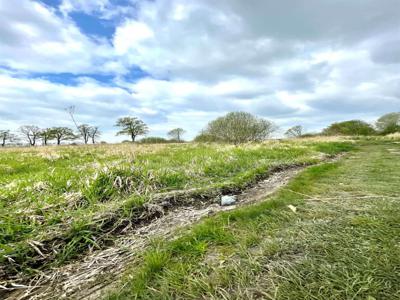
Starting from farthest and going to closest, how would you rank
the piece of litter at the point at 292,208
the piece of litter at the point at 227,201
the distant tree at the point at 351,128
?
the distant tree at the point at 351,128 < the piece of litter at the point at 227,201 < the piece of litter at the point at 292,208

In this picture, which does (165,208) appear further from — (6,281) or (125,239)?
(6,281)

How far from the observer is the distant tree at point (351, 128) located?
56.8 meters

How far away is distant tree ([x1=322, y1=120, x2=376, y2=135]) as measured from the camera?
5684cm

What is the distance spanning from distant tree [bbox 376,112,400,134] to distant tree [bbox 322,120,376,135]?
6.21 ft

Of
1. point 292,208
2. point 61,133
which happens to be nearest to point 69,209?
point 292,208

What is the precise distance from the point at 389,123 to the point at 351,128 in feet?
25.8

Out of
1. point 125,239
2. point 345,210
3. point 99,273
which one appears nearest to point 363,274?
point 345,210

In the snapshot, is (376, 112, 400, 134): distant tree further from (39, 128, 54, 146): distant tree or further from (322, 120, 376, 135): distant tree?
(39, 128, 54, 146): distant tree

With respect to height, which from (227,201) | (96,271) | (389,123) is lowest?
(96,271)

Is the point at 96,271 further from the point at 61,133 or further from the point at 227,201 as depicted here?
the point at 61,133

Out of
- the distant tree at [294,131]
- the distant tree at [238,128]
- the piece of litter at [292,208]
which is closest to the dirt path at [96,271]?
the piece of litter at [292,208]

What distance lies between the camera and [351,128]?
58.0 metres

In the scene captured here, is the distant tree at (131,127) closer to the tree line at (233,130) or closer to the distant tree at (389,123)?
the tree line at (233,130)

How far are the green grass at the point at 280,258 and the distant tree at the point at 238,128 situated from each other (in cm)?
2363
